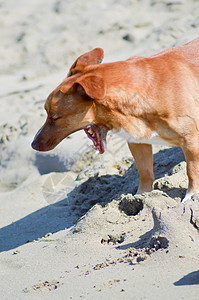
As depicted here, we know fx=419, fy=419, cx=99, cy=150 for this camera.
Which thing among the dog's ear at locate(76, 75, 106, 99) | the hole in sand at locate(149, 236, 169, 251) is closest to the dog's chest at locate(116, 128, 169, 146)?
the dog's ear at locate(76, 75, 106, 99)

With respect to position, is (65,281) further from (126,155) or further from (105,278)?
(126,155)

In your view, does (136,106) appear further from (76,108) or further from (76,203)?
(76,203)

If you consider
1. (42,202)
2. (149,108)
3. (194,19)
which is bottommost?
(42,202)

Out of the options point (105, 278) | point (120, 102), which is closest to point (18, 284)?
point (105, 278)

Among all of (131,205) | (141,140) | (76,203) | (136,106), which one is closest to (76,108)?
(136,106)

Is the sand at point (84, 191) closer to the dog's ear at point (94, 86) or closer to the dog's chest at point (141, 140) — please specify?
the dog's chest at point (141, 140)

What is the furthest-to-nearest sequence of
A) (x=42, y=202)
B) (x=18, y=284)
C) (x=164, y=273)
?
(x=42, y=202), (x=18, y=284), (x=164, y=273)

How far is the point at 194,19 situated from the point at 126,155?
192 inches

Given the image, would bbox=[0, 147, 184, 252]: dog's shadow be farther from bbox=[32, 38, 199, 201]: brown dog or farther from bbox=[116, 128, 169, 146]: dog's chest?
bbox=[32, 38, 199, 201]: brown dog

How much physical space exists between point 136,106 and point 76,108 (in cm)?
54

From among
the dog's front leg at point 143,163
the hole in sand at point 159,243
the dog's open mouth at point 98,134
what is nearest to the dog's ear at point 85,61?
the dog's open mouth at point 98,134

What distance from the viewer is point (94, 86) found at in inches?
137

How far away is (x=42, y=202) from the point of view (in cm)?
555

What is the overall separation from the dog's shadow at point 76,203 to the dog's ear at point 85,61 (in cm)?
150
